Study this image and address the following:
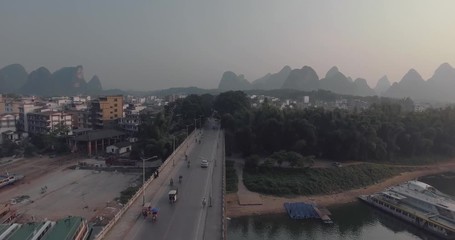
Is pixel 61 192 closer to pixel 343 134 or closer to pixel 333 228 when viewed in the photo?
pixel 333 228

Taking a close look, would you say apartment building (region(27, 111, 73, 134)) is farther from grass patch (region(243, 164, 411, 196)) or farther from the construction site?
grass patch (region(243, 164, 411, 196))

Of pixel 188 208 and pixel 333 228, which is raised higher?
pixel 188 208

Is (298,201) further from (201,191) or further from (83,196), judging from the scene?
(83,196)

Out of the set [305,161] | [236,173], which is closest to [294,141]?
[305,161]

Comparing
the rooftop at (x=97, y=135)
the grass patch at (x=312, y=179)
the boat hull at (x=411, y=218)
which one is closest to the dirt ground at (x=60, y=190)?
the rooftop at (x=97, y=135)

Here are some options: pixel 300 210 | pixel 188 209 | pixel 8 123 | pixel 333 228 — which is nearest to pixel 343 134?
pixel 300 210

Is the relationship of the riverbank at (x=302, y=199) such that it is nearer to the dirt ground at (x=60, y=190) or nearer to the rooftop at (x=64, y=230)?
the dirt ground at (x=60, y=190)
